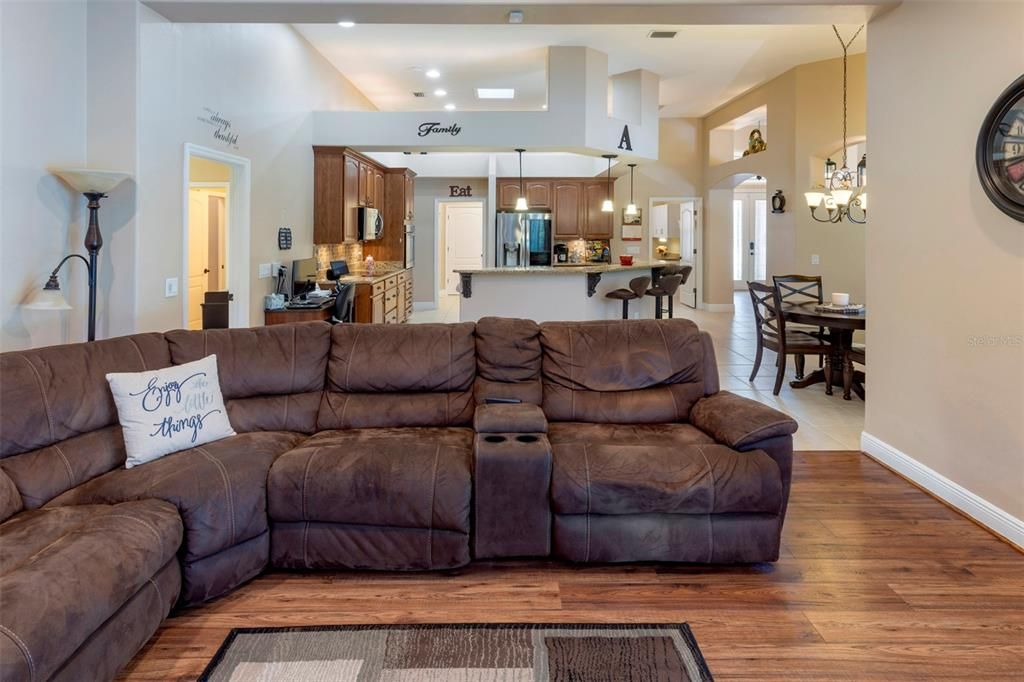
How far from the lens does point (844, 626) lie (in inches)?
86.7

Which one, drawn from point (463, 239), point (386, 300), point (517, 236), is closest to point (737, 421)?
point (386, 300)

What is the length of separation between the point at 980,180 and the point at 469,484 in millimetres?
2779

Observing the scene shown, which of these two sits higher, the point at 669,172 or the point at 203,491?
the point at 669,172

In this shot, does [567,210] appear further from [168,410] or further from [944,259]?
[168,410]

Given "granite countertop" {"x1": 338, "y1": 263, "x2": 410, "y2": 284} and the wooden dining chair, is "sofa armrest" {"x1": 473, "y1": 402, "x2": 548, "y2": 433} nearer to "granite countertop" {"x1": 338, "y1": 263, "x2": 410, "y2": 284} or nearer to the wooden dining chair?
the wooden dining chair

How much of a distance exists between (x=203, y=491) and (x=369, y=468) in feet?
1.93

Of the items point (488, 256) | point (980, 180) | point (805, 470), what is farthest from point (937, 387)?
point (488, 256)

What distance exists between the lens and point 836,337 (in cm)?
568

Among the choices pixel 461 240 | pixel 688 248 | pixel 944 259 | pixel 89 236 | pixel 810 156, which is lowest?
pixel 944 259

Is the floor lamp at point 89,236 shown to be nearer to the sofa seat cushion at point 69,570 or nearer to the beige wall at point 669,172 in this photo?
the sofa seat cushion at point 69,570

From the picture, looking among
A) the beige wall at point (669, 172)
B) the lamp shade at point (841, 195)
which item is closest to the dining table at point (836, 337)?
the lamp shade at point (841, 195)

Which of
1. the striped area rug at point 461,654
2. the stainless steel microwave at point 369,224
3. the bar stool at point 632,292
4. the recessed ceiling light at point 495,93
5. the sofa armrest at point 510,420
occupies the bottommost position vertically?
the striped area rug at point 461,654

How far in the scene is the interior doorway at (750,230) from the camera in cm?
1555

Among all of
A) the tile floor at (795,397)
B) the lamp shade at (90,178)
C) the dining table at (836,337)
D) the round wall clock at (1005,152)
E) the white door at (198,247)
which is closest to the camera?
the round wall clock at (1005,152)
